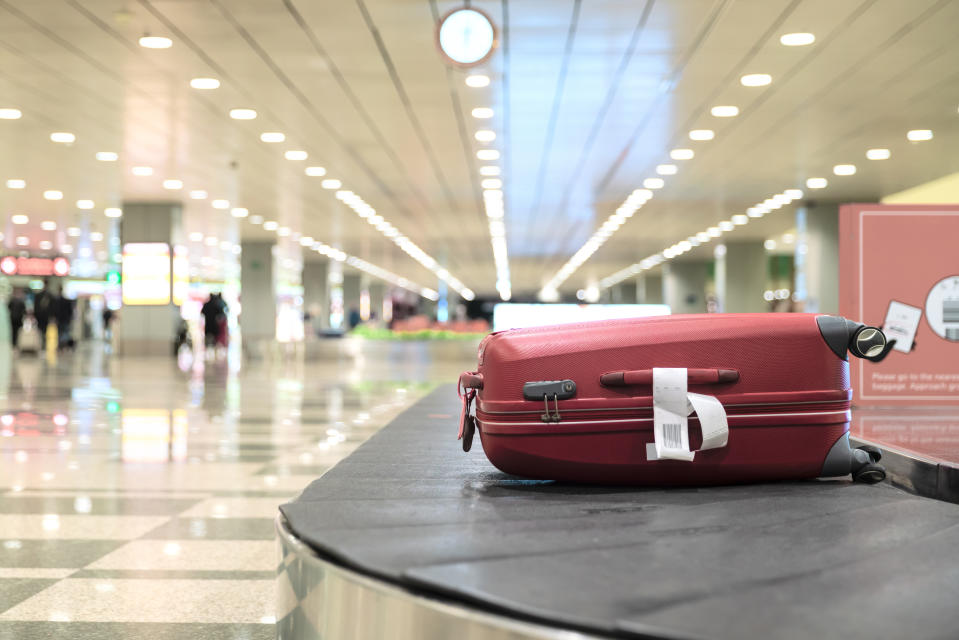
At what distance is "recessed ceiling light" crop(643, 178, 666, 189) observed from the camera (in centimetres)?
2051

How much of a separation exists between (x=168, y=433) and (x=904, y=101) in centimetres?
1056

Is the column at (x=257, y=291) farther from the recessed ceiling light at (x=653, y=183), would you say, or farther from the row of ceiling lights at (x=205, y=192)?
the recessed ceiling light at (x=653, y=183)

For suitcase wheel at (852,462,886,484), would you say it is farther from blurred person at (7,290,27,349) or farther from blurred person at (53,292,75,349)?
blurred person at (53,292,75,349)

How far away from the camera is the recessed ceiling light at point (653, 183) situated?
2051 centimetres

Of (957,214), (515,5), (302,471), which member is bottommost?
(302,471)

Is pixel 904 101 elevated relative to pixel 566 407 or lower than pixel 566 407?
elevated

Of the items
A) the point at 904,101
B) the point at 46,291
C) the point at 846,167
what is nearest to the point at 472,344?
the point at 846,167

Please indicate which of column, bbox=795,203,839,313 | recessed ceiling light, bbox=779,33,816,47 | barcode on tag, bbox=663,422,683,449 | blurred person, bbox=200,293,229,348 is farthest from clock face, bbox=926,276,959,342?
blurred person, bbox=200,293,229,348

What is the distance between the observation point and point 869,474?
1.95 meters

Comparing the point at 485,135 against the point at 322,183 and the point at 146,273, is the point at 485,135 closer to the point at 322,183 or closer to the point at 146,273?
the point at 322,183

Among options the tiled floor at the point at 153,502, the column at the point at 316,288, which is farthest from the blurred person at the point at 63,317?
the tiled floor at the point at 153,502

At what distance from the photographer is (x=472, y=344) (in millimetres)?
26000

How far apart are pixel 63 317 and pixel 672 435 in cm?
3514

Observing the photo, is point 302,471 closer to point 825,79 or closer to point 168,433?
point 168,433
